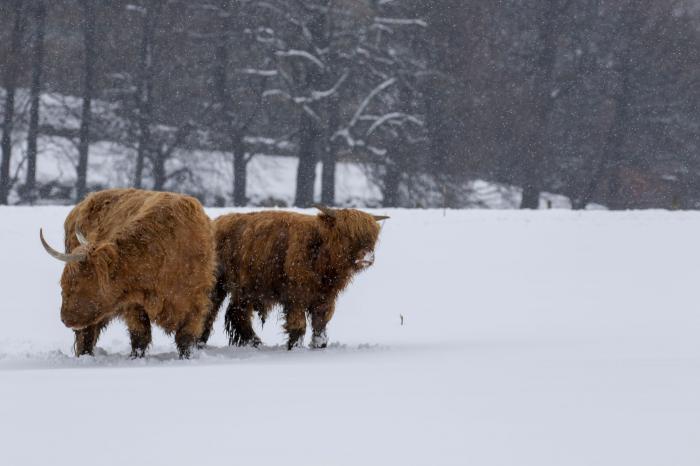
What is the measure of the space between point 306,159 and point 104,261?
19.9 m

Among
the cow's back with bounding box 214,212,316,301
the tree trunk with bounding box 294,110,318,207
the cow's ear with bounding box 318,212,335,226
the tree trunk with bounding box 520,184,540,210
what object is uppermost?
the cow's ear with bounding box 318,212,335,226

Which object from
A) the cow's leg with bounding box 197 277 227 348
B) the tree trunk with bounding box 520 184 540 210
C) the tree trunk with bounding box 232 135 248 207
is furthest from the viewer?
the tree trunk with bounding box 520 184 540 210

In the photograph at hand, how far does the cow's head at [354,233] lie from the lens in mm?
8914

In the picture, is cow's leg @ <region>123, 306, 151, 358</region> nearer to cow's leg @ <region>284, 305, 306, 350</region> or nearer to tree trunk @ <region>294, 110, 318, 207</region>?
cow's leg @ <region>284, 305, 306, 350</region>

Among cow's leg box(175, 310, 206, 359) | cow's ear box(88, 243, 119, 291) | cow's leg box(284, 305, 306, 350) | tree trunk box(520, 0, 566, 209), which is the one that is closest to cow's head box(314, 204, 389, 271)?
cow's leg box(284, 305, 306, 350)

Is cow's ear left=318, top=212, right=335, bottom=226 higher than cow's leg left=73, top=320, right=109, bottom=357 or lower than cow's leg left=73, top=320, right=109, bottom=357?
higher

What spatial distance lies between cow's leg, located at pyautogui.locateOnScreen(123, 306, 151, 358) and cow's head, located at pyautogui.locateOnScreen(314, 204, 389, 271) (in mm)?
1653

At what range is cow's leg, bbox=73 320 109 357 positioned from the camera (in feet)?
27.7

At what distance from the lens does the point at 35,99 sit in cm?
2592

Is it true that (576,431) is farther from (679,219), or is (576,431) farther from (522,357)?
(679,219)

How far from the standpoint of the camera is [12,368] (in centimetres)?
741

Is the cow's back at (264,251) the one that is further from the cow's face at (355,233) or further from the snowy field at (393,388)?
the snowy field at (393,388)

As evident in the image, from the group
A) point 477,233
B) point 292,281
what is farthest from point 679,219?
point 292,281

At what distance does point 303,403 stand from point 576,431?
1.28 m
